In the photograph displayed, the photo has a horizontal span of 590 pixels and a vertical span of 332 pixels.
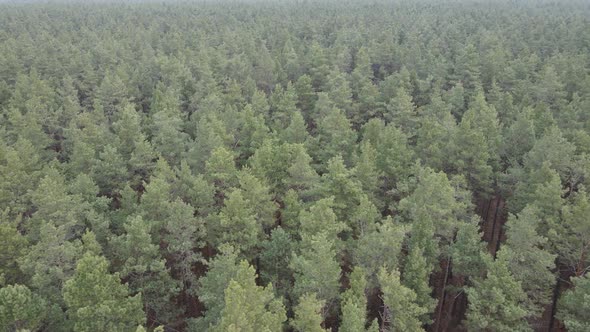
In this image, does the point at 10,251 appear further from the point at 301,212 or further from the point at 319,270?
the point at 319,270

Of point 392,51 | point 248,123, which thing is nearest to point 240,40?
point 392,51

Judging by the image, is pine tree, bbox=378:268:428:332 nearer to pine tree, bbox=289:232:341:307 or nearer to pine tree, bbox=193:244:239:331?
pine tree, bbox=289:232:341:307

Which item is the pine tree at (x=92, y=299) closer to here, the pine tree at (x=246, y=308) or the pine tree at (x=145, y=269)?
the pine tree at (x=145, y=269)

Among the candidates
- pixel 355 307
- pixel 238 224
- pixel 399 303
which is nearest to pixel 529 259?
pixel 399 303

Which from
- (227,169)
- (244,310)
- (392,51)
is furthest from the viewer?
(392,51)

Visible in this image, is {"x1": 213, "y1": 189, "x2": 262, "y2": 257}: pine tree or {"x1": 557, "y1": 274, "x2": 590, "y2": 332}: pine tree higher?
{"x1": 213, "y1": 189, "x2": 262, "y2": 257}: pine tree

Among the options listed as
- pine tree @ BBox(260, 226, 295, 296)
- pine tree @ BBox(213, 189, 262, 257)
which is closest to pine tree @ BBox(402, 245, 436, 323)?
pine tree @ BBox(260, 226, 295, 296)

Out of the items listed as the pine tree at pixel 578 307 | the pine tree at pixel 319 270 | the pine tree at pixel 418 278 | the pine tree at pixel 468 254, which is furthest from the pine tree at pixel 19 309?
the pine tree at pixel 578 307

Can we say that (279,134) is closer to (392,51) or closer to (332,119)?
(332,119)
